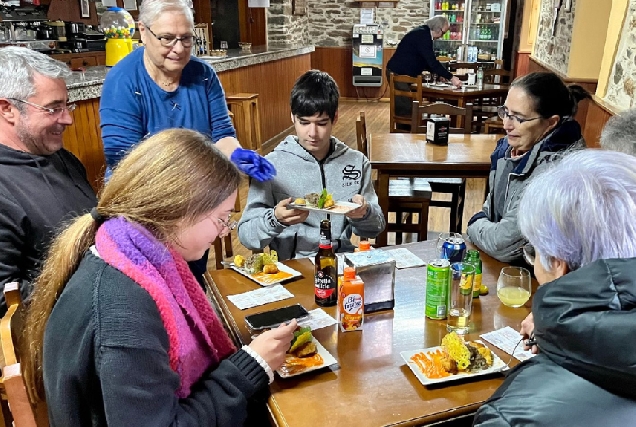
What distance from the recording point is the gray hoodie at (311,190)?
6.84 ft

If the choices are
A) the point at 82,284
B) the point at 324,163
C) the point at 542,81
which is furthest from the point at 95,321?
the point at 542,81

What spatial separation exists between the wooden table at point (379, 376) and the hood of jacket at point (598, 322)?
0.40 meters

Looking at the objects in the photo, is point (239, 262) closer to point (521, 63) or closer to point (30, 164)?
point (30, 164)

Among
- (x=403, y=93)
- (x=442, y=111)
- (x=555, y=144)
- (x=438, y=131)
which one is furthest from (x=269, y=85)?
(x=555, y=144)

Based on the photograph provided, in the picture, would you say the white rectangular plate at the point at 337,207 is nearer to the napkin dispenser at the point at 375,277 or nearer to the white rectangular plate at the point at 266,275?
the white rectangular plate at the point at 266,275

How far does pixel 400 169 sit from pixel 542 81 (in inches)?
48.2

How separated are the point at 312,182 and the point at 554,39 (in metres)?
5.08

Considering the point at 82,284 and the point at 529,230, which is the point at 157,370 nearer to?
the point at 82,284

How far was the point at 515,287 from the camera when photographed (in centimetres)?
159

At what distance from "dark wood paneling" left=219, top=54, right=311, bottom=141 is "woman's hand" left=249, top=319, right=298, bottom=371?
14.9 ft

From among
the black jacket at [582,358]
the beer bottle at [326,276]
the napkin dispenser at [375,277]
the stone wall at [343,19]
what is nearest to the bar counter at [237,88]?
the beer bottle at [326,276]

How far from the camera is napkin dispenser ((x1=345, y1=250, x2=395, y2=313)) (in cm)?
148

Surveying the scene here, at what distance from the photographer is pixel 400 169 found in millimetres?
3195

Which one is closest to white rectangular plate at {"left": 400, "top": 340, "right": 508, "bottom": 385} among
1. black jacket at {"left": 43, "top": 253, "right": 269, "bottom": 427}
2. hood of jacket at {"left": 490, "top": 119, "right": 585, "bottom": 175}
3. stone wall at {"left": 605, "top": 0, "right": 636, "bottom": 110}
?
black jacket at {"left": 43, "top": 253, "right": 269, "bottom": 427}
